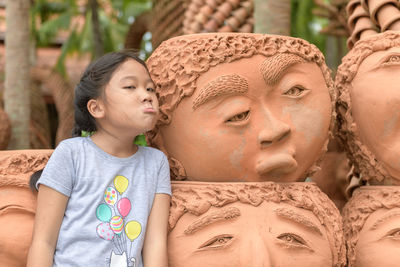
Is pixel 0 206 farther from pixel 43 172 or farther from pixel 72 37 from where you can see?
pixel 72 37

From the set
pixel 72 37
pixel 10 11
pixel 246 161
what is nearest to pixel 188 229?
pixel 246 161

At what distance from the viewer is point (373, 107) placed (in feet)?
6.66

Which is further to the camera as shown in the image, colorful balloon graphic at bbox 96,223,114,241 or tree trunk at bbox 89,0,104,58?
tree trunk at bbox 89,0,104,58

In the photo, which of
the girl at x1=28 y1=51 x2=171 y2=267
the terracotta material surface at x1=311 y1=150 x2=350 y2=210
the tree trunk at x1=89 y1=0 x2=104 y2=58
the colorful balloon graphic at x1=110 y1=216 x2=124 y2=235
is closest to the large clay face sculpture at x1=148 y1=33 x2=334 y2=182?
the girl at x1=28 y1=51 x2=171 y2=267

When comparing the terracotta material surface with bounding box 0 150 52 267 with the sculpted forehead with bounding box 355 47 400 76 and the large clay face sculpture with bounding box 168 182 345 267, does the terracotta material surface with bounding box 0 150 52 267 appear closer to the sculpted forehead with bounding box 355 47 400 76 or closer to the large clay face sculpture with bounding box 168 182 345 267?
the large clay face sculpture with bounding box 168 182 345 267

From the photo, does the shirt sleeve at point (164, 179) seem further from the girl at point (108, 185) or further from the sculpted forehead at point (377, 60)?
the sculpted forehead at point (377, 60)

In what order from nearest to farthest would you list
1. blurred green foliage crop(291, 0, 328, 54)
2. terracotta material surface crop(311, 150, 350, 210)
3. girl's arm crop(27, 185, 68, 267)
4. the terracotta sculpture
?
girl's arm crop(27, 185, 68, 267) < terracotta material surface crop(311, 150, 350, 210) < the terracotta sculpture < blurred green foliage crop(291, 0, 328, 54)

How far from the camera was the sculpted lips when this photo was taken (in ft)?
6.09

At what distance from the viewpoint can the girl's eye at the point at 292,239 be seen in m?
1.78

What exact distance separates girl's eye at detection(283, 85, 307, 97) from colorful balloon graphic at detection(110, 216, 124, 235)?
0.72m

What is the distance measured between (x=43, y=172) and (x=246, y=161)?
677 mm

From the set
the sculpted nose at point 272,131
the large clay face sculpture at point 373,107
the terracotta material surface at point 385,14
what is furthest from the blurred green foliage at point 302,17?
the sculpted nose at point 272,131

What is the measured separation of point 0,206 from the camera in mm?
1775

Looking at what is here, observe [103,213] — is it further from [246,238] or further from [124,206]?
[246,238]
